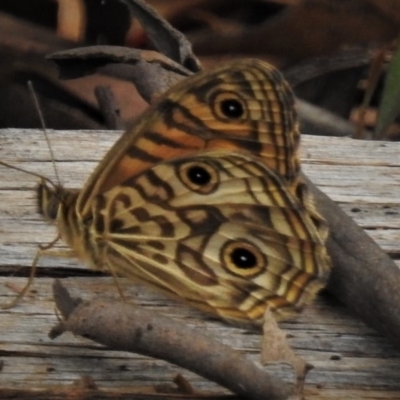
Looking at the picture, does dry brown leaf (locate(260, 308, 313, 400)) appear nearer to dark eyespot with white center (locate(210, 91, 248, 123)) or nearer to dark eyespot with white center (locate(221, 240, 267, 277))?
dark eyespot with white center (locate(221, 240, 267, 277))

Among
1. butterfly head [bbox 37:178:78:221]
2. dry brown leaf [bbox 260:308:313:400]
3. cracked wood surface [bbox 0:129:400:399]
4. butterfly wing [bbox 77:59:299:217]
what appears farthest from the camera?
butterfly head [bbox 37:178:78:221]

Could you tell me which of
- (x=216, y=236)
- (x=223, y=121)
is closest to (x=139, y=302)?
(x=216, y=236)

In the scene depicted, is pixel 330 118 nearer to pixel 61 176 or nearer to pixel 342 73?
pixel 342 73

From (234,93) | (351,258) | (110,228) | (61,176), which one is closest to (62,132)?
(61,176)

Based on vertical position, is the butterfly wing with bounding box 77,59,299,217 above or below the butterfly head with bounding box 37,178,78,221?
above

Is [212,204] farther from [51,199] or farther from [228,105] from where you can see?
[51,199]

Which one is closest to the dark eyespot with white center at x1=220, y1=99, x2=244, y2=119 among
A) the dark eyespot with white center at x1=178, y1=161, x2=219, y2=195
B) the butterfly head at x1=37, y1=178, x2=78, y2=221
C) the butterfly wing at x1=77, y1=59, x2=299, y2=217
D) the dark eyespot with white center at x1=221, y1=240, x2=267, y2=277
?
the butterfly wing at x1=77, y1=59, x2=299, y2=217
